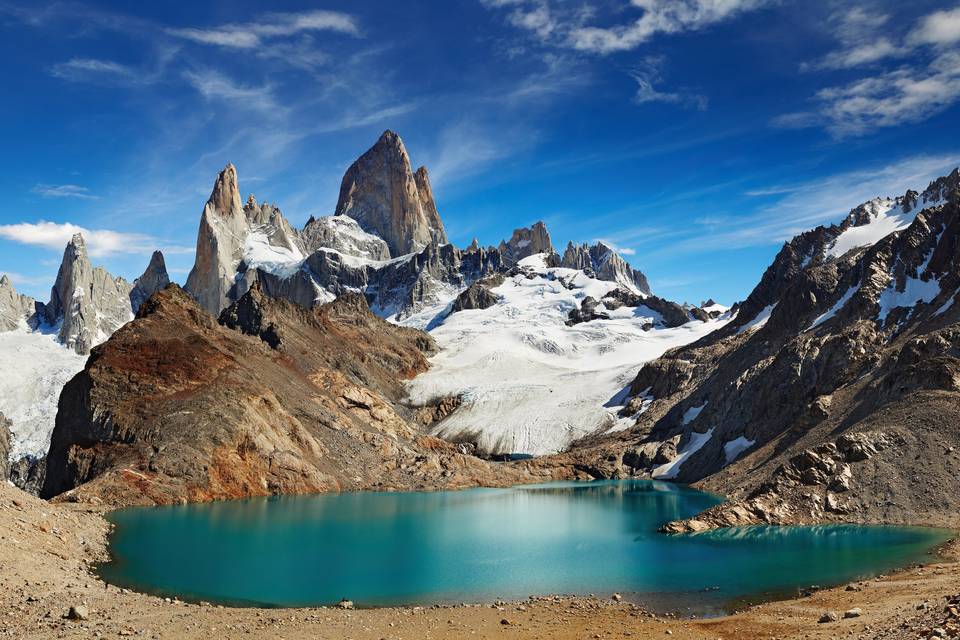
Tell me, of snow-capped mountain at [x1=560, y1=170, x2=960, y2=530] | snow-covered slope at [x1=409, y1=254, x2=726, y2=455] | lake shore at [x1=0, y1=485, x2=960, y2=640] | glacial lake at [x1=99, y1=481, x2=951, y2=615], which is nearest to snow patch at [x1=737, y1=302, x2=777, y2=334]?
snow-capped mountain at [x1=560, y1=170, x2=960, y2=530]

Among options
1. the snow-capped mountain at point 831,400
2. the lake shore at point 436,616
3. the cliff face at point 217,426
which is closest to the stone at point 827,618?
the lake shore at point 436,616

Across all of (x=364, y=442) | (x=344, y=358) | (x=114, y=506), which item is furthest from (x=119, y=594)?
(x=344, y=358)

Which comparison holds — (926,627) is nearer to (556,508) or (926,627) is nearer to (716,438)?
(556,508)

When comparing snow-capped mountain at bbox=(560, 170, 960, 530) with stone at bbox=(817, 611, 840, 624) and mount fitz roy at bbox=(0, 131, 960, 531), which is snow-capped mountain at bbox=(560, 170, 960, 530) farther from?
stone at bbox=(817, 611, 840, 624)

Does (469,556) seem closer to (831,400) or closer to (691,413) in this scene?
(831,400)

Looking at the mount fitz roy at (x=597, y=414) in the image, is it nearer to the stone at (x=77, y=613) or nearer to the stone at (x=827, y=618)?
the stone at (x=827, y=618)

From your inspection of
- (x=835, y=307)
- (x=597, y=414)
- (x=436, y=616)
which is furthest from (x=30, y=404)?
(x=436, y=616)
